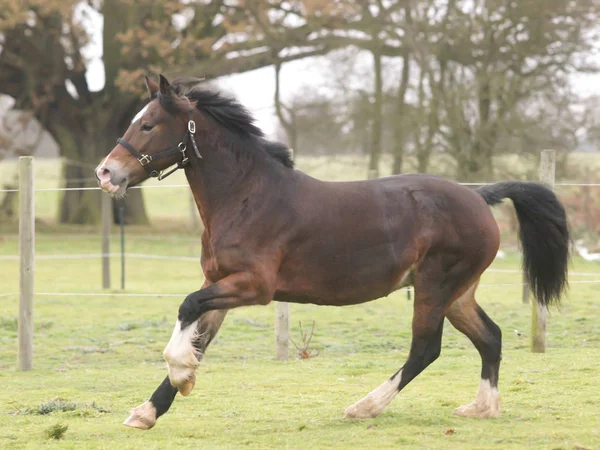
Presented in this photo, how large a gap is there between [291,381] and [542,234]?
7.50ft

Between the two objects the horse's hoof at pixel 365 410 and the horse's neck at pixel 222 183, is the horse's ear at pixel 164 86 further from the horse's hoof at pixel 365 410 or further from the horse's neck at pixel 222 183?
the horse's hoof at pixel 365 410

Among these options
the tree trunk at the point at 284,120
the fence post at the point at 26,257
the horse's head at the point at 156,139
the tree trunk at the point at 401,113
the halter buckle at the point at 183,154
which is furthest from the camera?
the tree trunk at the point at 284,120

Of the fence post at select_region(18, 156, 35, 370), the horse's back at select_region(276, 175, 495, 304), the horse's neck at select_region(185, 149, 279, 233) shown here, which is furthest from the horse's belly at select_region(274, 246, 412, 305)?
the fence post at select_region(18, 156, 35, 370)

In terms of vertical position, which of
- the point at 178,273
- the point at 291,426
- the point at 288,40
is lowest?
the point at 178,273

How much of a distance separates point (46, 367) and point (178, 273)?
9.98m

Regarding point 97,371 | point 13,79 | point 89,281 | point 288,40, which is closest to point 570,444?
point 97,371

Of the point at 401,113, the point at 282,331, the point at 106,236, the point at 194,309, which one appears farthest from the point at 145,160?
the point at 401,113

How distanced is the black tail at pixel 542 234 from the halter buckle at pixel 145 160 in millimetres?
2264

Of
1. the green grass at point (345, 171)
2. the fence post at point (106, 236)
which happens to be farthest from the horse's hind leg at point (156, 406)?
the green grass at point (345, 171)

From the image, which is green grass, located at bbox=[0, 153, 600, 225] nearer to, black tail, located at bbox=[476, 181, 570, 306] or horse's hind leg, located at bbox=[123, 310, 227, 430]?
black tail, located at bbox=[476, 181, 570, 306]

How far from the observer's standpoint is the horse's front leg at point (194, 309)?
5055 mm

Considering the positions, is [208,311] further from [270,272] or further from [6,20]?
[6,20]

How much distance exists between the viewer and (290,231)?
5.39 meters

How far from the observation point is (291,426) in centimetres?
542
